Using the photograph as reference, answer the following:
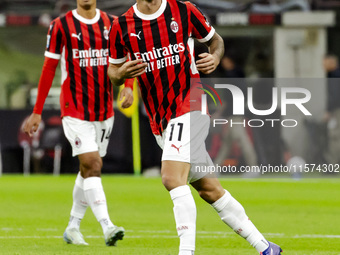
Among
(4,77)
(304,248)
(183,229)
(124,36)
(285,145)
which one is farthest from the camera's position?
(4,77)

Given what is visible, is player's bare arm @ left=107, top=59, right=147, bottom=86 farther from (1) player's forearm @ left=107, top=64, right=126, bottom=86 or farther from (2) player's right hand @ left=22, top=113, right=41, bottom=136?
(2) player's right hand @ left=22, top=113, right=41, bottom=136

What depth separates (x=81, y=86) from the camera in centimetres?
841

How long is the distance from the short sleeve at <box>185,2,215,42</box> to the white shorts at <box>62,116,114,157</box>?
2.03m

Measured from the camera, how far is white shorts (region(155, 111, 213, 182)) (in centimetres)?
623

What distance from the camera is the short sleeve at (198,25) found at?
6.55 meters

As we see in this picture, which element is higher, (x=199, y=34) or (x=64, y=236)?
(x=199, y=34)

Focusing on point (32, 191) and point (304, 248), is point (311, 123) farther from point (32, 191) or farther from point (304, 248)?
point (304, 248)

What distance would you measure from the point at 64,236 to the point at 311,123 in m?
10.6

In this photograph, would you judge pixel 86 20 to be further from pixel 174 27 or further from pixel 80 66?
pixel 174 27

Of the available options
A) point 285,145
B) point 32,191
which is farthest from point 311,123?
point 32,191

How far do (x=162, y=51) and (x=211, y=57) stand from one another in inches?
14.1

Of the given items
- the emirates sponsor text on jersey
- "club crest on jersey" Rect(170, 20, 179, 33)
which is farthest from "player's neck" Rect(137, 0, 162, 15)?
the emirates sponsor text on jersey

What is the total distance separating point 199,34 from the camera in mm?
6613

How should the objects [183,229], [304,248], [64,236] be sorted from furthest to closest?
[64,236] → [304,248] → [183,229]
